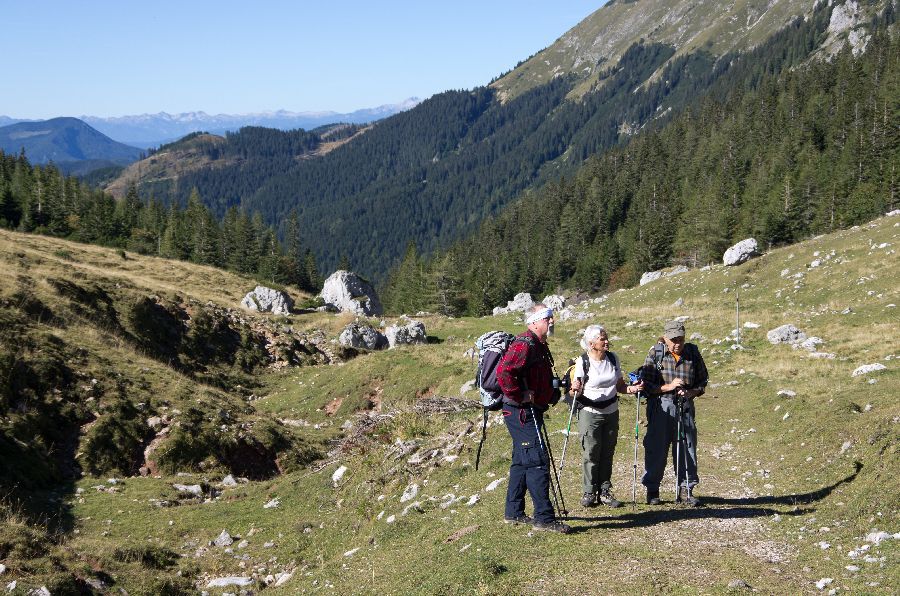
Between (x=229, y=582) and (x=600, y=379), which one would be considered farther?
(x=229, y=582)

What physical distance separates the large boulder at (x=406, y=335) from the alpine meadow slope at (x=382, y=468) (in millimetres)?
8967

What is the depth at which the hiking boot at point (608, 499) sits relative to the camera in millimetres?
9611

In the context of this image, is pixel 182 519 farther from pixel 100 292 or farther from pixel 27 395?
pixel 100 292

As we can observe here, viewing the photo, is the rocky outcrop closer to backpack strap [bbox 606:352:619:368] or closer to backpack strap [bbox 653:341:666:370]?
backpack strap [bbox 653:341:666:370]

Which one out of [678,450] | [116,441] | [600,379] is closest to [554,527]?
[600,379]

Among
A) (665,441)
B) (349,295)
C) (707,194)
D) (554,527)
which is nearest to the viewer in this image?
(554,527)

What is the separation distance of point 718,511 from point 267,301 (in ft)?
163

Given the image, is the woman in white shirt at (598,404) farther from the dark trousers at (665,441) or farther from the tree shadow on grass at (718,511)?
the dark trousers at (665,441)

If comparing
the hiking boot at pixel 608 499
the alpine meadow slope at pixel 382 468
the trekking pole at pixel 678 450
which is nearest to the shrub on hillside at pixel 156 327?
the alpine meadow slope at pixel 382 468

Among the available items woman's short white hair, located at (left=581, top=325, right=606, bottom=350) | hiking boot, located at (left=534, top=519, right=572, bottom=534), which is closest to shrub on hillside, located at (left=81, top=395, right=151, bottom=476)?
hiking boot, located at (left=534, top=519, right=572, bottom=534)

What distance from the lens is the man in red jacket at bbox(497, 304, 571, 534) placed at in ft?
27.1

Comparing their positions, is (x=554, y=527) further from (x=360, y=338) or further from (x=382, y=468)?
(x=360, y=338)

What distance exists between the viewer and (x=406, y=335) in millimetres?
40688

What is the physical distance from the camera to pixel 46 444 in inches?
665
